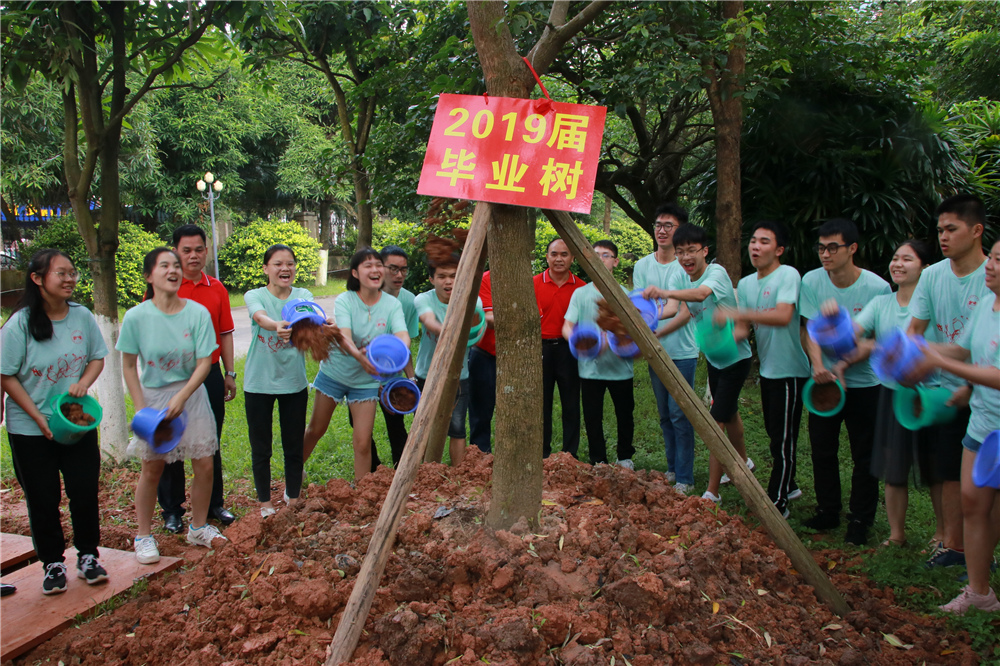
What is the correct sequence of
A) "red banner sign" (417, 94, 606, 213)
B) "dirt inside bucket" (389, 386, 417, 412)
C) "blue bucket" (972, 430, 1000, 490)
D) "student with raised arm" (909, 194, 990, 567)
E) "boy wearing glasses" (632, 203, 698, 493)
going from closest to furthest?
"blue bucket" (972, 430, 1000, 490) < "red banner sign" (417, 94, 606, 213) < "student with raised arm" (909, 194, 990, 567) < "dirt inside bucket" (389, 386, 417, 412) < "boy wearing glasses" (632, 203, 698, 493)

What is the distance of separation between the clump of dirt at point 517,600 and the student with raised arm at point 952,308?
619 millimetres

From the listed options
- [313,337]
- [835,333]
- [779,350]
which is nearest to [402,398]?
[313,337]

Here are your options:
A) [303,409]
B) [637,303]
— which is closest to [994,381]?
[637,303]

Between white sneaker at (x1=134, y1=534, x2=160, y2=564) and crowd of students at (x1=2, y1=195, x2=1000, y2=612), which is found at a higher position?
crowd of students at (x1=2, y1=195, x2=1000, y2=612)

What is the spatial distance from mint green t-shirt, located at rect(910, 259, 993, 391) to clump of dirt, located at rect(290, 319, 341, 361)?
10.4 ft

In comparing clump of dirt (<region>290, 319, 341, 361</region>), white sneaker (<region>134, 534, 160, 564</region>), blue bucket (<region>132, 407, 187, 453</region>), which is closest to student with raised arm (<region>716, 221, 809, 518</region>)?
clump of dirt (<region>290, 319, 341, 361</region>)

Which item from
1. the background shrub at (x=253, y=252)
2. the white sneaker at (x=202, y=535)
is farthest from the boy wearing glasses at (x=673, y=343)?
the background shrub at (x=253, y=252)

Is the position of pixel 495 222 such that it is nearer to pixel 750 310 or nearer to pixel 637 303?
pixel 637 303

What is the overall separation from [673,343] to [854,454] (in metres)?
1.33

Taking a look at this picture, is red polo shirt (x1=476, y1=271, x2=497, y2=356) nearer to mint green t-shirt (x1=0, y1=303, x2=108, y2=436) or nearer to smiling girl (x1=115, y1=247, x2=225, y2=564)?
smiling girl (x1=115, y1=247, x2=225, y2=564)

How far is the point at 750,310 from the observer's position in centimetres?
428

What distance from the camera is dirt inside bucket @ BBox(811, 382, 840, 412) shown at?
12.9ft

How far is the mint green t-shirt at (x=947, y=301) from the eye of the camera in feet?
11.0

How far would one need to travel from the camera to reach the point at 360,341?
4.45m
